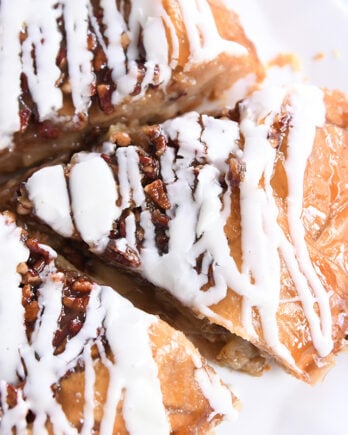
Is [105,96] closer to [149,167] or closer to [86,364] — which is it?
[149,167]

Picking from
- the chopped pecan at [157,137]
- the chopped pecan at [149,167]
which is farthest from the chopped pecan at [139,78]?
the chopped pecan at [149,167]

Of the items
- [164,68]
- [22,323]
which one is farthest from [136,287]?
[164,68]

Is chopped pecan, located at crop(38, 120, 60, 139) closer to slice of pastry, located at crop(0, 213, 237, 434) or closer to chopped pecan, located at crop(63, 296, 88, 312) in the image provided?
slice of pastry, located at crop(0, 213, 237, 434)

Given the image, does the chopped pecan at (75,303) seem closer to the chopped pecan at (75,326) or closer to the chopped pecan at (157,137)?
the chopped pecan at (75,326)

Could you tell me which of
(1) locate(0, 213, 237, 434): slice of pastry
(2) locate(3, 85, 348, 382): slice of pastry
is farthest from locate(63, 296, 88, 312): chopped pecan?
(2) locate(3, 85, 348, 382): slice of pastry

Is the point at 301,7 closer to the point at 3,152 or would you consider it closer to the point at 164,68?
the point at 164,68

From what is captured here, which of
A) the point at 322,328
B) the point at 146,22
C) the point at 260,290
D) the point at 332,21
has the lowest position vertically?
the point at 322,328

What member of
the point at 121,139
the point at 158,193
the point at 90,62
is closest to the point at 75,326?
the point at 158,193
